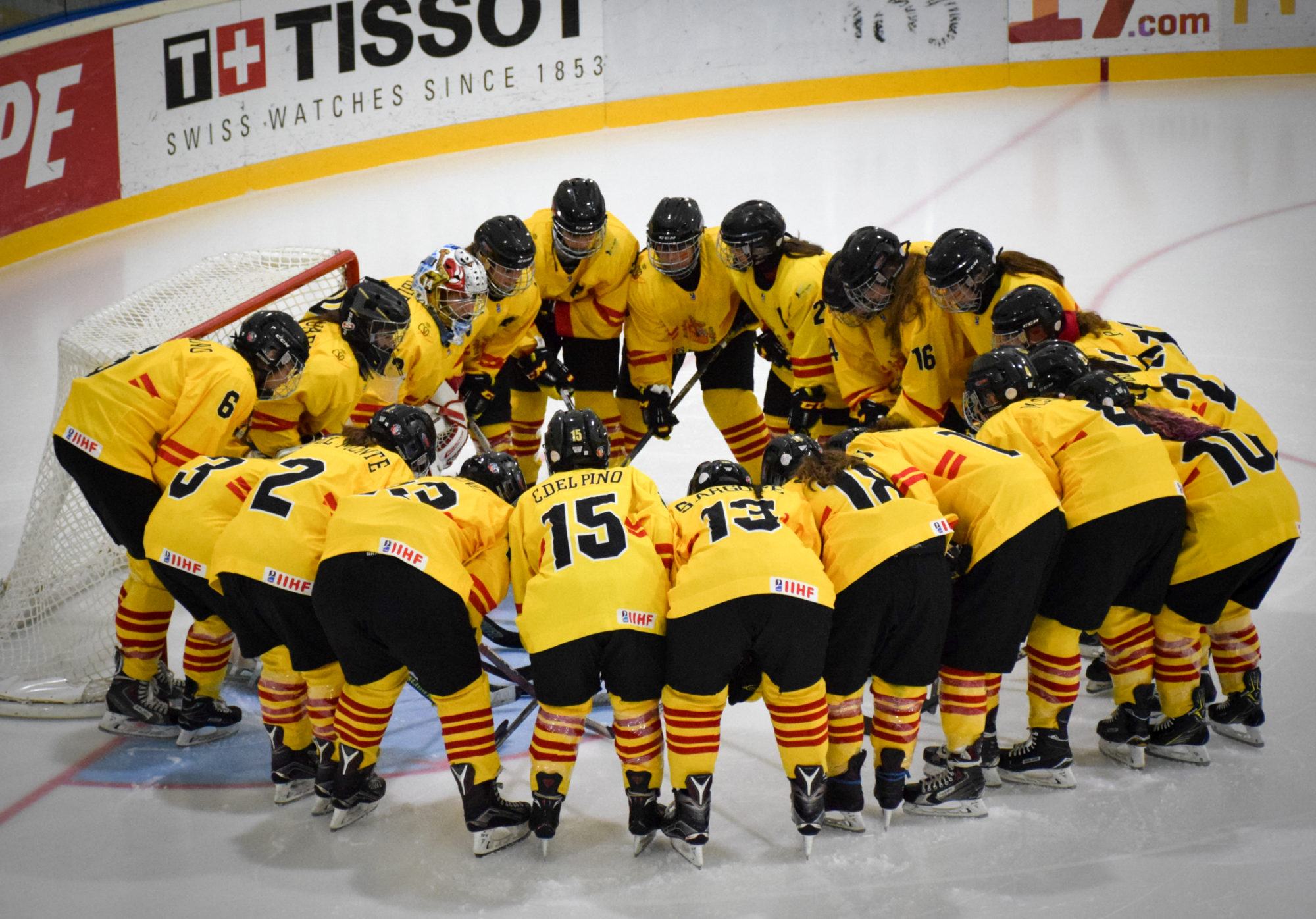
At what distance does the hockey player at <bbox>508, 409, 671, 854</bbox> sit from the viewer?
3.35m

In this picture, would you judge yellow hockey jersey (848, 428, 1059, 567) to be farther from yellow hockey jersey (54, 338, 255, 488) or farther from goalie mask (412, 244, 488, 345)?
yellow hockey jersey (54, 338, 255, 488)

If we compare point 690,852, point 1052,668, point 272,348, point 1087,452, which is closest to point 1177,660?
point 1052,668

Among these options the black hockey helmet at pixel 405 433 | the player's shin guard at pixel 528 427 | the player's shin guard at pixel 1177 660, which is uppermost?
the black hockey helmet at pixel 405 433

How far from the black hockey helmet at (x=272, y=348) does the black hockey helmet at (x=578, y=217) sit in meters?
1.16

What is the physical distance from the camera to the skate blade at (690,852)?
11.3ft

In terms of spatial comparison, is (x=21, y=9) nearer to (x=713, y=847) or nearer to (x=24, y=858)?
(x=24, y=858)

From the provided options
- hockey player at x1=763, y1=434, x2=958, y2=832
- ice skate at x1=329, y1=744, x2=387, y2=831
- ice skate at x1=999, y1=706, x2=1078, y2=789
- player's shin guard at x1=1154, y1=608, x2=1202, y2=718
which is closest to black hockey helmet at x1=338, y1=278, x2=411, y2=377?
ice skate at x1=329, y1=744, x2=387, y2=831

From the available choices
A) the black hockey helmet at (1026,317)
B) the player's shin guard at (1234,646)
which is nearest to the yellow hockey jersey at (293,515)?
the black hockey helmet at (1026,317)

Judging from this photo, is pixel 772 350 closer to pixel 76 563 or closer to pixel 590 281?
pixel 590 281

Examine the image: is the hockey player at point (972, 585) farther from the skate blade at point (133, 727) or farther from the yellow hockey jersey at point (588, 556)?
the skate blade at point (133, 727)

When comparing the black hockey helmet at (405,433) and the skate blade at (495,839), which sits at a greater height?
the black hockey helmet at (405,433)

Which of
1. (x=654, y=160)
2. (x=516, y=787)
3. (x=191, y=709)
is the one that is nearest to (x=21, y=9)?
(x=654, y=160)

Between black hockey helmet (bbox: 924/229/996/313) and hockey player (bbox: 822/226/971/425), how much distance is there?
18cm

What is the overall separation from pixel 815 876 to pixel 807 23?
9536 mm
